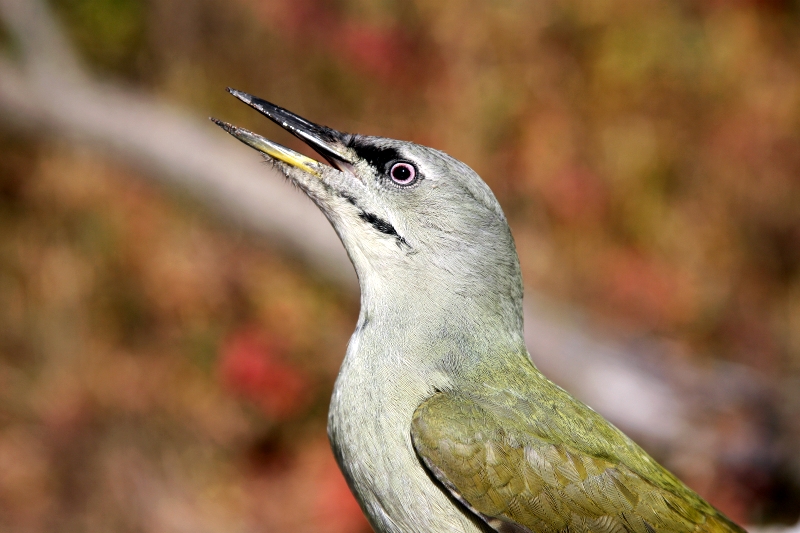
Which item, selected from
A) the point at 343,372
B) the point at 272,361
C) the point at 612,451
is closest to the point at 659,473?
the point at 612,451

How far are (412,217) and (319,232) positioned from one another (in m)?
5.29

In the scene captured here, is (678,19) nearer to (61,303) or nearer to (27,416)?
(61,303)

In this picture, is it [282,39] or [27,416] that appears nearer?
[27,416]

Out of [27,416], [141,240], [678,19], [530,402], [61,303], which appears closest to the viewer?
[530,402]

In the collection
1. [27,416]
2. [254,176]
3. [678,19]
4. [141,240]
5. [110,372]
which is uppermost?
[678,19]

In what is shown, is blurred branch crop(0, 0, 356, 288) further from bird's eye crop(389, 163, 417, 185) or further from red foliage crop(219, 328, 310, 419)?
bird's eye crop(389, 163, 417, 185)

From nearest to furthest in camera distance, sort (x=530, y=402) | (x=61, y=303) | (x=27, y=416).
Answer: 1. (x=530, y=402)
2. (x=27, y=416)
3. (x=61, y=303)

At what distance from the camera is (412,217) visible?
3.56m

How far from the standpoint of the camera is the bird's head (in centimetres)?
352

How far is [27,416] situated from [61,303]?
4.45 feet

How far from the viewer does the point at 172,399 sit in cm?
861

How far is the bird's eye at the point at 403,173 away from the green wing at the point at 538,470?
3.28ft

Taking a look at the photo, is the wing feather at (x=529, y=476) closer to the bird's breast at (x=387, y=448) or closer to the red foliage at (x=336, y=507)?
the bird's breast at (x=387, y=448)

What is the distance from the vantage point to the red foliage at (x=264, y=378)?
27.4 ft
